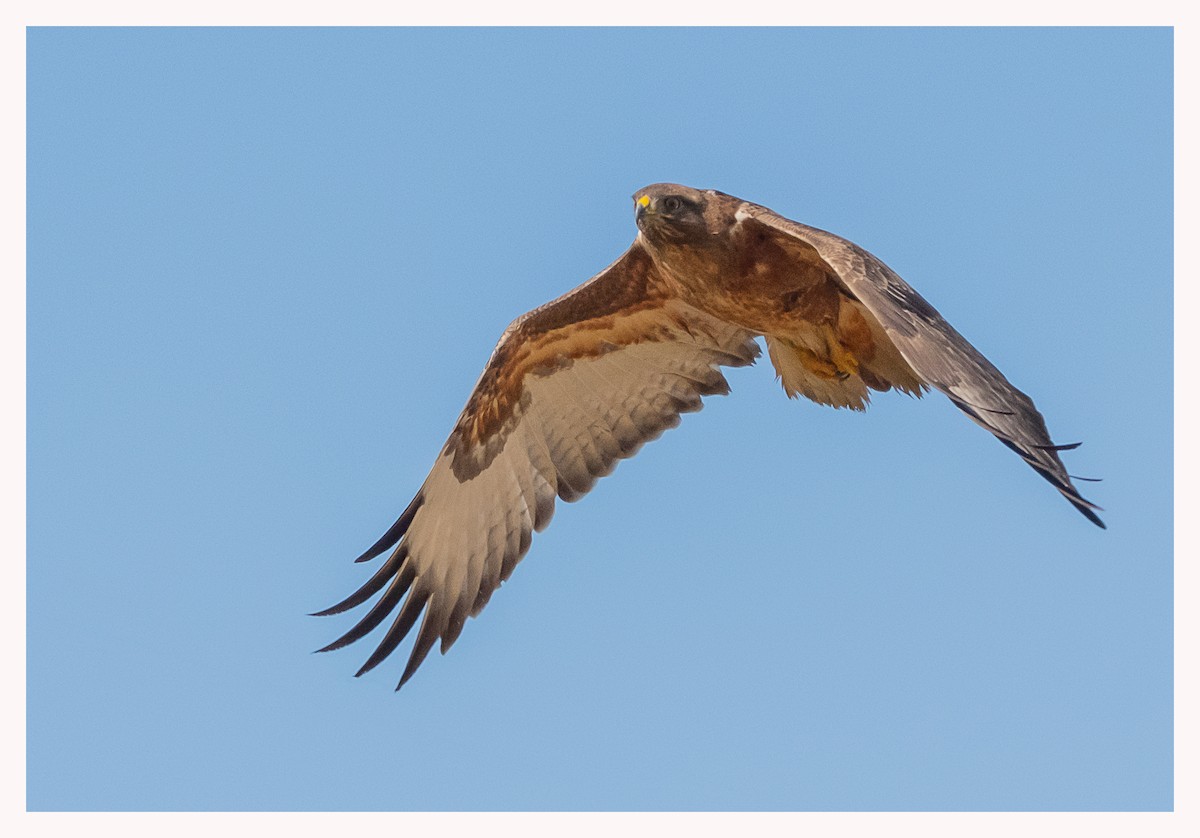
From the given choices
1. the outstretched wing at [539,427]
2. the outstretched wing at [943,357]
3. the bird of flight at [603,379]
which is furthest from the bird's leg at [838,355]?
the outstretched wing at [539,427]

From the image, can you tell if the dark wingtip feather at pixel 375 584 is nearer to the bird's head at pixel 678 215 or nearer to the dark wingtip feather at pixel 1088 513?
the bird's head at pixel 678 215

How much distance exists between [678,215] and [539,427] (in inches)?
95.4

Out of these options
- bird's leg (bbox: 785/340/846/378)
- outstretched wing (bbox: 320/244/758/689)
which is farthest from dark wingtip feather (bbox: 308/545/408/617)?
bird's leg (bbox: 785/340/846/378)

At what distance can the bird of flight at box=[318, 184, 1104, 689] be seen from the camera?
33.7 ft

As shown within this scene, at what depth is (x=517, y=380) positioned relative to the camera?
11.9m

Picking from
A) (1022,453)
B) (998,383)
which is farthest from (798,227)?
(1022,453)

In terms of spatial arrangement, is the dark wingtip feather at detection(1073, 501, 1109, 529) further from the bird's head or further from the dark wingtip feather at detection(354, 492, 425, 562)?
the dark wingtip feather at detection(354, 492, 425, 562)

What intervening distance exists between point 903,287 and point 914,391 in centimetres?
147

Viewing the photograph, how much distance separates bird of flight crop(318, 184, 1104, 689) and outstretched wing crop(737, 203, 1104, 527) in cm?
61

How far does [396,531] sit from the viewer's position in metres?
11.9

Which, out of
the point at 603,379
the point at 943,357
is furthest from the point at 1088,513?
the point at 603,379

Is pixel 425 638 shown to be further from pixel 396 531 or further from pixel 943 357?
pixel 943 357

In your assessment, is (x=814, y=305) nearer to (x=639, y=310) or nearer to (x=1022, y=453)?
(x=639, y=310)

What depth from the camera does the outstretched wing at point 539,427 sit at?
37.9ft
